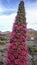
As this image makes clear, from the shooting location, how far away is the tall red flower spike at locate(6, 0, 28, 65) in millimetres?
11039

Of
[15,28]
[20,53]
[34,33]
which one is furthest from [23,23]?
[34,33]

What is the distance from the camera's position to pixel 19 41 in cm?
1104

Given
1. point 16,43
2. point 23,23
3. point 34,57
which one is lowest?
point 34,57

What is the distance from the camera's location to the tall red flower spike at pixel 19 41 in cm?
1104

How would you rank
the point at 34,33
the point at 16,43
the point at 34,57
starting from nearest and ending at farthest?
the point at 16,43, the point at 34,57, the point at 34,33

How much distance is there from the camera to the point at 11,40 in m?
11.2

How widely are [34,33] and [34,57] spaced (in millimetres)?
5559

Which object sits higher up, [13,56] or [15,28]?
[15,28]

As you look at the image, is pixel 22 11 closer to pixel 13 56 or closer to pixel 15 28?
pixel 15 28

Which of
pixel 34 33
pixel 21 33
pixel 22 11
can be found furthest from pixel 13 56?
pixel 34 33

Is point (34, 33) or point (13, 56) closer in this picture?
point (13, 56)

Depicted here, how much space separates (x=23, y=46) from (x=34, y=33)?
1104 centimetres

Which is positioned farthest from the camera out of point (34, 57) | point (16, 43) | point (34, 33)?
point (34, 33)

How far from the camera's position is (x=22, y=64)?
11281mm
